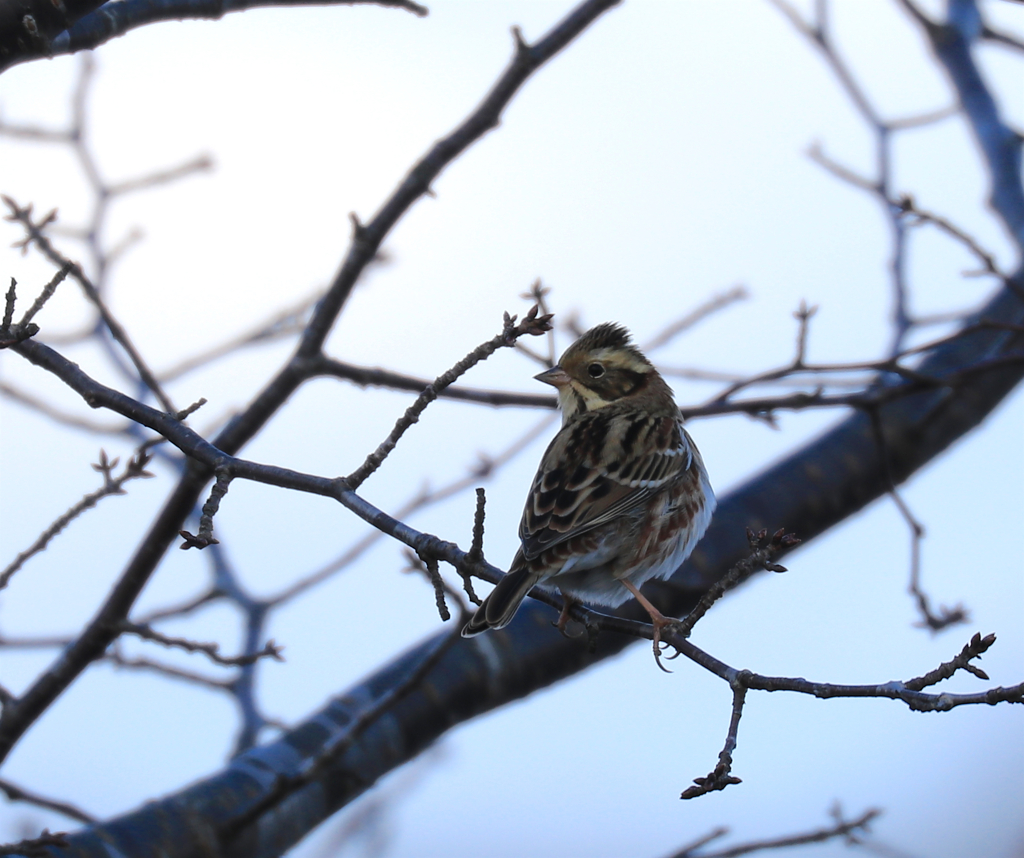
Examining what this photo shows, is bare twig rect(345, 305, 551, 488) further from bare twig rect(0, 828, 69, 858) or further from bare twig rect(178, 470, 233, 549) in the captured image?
bare twig rect(0, 828, 69, 858)

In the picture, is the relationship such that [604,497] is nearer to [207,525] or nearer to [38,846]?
[207,525]

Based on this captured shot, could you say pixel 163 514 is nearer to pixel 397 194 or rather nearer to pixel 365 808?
pixel 397 194

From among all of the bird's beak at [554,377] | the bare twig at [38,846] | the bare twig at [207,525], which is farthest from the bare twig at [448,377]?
the bird's beak at [554,377]

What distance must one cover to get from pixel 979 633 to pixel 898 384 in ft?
14.2

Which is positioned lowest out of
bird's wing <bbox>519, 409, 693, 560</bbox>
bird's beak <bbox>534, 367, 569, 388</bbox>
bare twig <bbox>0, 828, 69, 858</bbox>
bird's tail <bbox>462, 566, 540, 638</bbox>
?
bare twig <bbox>0, 828, 69, 858</bbox>

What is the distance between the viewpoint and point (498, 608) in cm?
461

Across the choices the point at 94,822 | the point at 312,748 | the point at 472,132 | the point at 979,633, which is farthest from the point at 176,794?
the point at 979,633

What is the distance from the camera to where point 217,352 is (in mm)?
7082

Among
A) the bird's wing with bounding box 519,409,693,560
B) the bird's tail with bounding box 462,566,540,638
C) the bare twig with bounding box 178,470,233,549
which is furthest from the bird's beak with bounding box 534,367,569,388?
the bare twig with bounding box 178,470,233,549

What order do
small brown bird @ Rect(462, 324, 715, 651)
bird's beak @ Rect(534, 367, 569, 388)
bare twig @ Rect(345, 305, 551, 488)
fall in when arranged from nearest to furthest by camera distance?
bare twig @ Rect(345, 305, 551, 488) → small brown bird @ Rect(462, 324, 715, 651) → bird's beak @ Rect(534, 367, 569, 388)

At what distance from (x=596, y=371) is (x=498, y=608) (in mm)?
2824

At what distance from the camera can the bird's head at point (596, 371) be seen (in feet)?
23.1

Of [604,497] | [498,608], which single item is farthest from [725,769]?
[604,497]

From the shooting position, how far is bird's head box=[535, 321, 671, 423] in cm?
704
